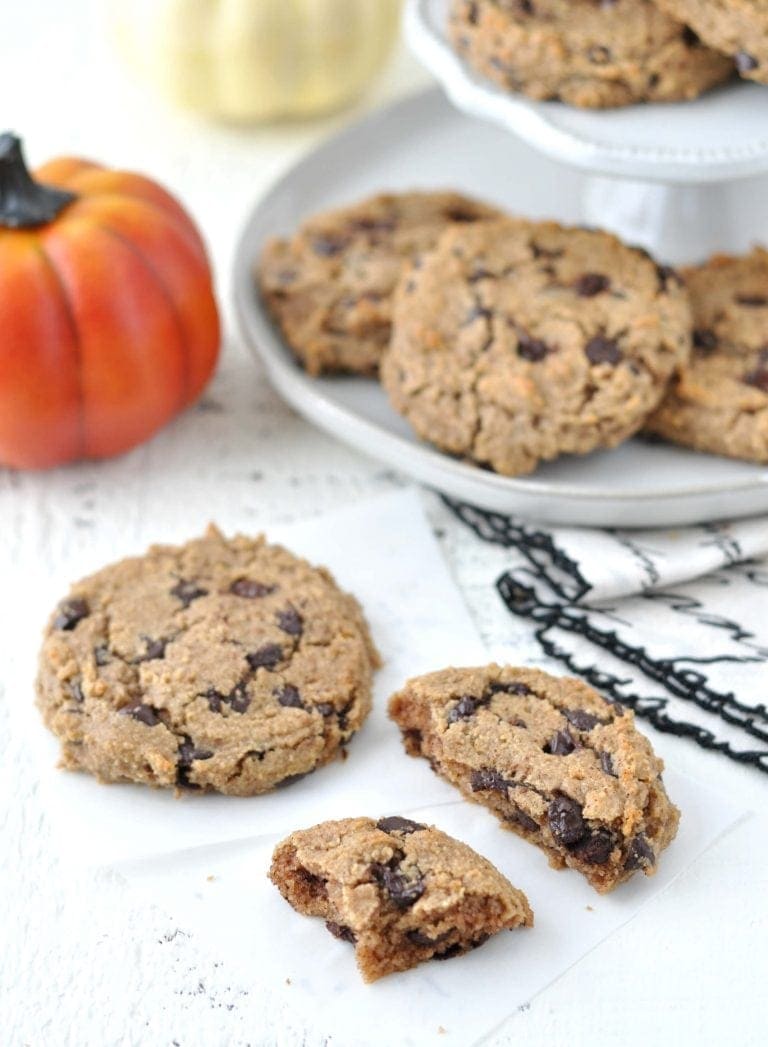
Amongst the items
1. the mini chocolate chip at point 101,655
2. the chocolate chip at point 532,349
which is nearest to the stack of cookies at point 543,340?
the chocolate chip at point 532,349

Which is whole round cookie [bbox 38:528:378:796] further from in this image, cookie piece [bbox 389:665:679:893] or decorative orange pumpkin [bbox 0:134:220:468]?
decorative orange pumpkin [bbox 0:134:220:468]

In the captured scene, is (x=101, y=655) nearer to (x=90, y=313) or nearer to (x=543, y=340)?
(x=90, y=313)

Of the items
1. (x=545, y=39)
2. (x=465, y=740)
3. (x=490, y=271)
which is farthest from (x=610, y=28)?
(x=465, y=740)

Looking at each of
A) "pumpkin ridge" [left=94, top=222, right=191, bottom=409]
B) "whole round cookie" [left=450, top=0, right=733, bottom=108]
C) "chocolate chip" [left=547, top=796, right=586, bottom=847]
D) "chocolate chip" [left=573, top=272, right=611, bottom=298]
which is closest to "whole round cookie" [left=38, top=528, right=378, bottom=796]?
"chocolate chip" [left=547, top=796, right=586, bottom=847]

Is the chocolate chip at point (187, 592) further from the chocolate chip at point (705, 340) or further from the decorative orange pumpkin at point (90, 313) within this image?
the chocolate chip at point (705, 340)

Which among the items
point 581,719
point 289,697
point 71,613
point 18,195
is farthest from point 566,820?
point 18,195
